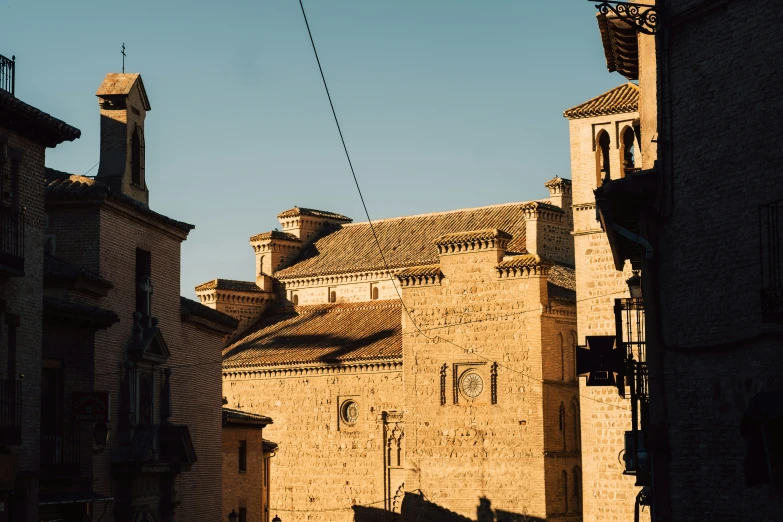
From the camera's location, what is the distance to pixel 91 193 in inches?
1006

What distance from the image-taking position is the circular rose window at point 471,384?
47.1 m

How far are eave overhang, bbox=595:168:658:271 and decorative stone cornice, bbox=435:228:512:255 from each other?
2960 centimetres

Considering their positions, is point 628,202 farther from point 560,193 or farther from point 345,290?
point 345,290

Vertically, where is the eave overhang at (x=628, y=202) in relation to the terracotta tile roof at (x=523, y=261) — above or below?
below

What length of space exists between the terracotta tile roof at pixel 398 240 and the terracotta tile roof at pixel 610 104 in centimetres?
1221

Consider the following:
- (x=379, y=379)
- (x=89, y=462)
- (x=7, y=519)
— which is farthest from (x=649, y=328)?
(x=379, y=379)

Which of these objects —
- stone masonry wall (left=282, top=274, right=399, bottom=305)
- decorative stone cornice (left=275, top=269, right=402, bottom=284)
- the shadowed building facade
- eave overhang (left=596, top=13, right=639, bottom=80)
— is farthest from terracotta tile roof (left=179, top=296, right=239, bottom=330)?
decorative stone cornice (left=275, top=269, right=402, bottom=284)

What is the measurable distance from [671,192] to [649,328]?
2.13 m

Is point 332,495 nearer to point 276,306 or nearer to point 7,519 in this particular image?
point 276,306

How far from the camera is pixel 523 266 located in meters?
46.3

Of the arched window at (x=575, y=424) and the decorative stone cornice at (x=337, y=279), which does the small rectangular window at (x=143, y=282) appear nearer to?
the arched window at (x=575, y=424)

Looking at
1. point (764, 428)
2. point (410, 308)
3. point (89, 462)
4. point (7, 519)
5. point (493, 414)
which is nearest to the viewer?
point (764, 428)

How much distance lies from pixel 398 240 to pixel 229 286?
7.84 meters

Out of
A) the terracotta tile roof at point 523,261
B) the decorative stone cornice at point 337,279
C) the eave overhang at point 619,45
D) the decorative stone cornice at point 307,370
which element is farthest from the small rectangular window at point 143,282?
the decorative stone cornice at point 337,279
